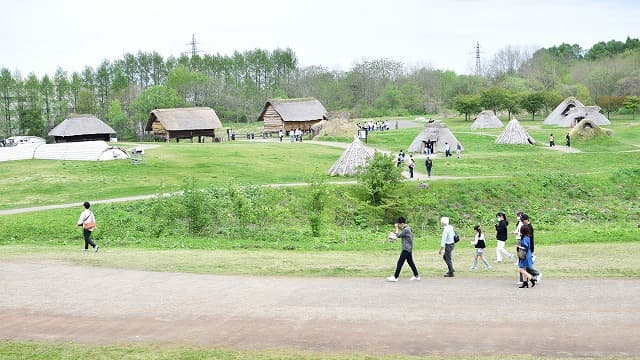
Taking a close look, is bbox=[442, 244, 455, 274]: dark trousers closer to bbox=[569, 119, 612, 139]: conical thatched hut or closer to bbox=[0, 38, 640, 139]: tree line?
bbox=[569, 119, 612, 139]: conical thatched hut

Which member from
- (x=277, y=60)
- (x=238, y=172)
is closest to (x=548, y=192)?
(x=238, y=172)

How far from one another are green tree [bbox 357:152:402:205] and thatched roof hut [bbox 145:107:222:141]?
3512cm

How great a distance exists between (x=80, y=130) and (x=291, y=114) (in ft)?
73.6

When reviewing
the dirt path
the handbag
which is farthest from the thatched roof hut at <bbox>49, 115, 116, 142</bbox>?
the handbag

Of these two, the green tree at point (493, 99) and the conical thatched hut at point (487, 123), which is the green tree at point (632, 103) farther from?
the conical thatched hut at point (487, 123)

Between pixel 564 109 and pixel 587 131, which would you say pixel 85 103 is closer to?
pixel 564 109

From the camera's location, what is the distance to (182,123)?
216 feet

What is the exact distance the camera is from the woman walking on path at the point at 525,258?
53.8 ft

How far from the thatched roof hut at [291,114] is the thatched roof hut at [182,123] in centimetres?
869

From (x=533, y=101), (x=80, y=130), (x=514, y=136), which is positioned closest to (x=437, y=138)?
(x=514, y=136)

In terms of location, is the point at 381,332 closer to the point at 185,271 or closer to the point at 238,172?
the point at 185,271

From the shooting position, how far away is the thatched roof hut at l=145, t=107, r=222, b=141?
6538cm

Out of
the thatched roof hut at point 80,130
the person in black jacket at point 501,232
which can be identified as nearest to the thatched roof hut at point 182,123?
the thatched roof hut at point 80,130

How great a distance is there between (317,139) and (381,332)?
52492 mm
